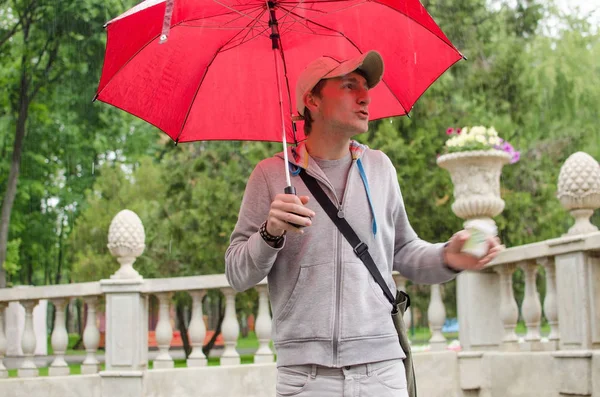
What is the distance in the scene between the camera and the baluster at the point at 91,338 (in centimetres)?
887

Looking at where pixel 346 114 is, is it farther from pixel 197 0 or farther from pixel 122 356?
pixel 122 356

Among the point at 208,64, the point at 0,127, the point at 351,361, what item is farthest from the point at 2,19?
the point at 351,361

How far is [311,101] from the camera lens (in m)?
3.17

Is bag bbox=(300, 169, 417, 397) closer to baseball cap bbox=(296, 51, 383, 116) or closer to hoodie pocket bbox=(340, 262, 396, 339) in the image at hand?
hoodie pocket bbox=(340, 262, 396, 339)

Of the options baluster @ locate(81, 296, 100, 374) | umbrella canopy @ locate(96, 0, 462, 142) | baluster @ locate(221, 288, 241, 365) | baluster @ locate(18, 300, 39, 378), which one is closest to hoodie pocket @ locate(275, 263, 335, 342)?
umbrella canopy @ locate(96, 0, 462, 142)

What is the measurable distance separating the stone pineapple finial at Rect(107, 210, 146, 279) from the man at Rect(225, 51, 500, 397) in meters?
5.72

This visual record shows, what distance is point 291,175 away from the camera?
306 centimetres

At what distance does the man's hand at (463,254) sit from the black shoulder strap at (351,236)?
250mm

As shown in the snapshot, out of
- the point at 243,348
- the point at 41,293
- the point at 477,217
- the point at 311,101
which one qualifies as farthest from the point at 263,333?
the point at 243,348

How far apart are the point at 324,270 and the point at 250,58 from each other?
4.25 ft

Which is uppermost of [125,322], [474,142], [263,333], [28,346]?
[474,142]

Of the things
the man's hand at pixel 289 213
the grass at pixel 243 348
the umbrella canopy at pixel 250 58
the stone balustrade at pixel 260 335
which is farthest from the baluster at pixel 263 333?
the grass at pixel 243 348

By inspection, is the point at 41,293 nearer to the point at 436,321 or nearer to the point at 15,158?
the point at 436,321

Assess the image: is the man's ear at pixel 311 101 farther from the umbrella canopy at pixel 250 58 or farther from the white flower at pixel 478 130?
the white flower at pixel 478 130
